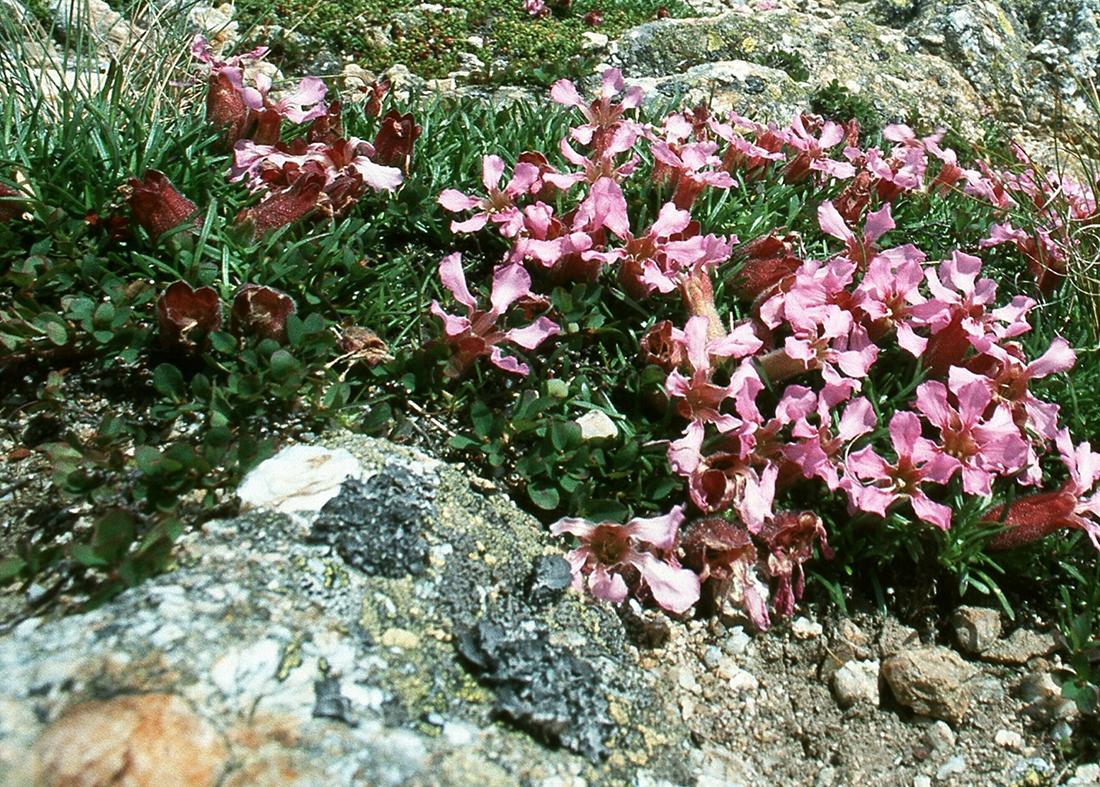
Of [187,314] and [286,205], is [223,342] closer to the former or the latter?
[187,314]

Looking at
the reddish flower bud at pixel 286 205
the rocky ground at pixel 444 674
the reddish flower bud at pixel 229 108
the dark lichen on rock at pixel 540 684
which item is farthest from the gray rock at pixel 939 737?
the reddish flower bud at pixel 229 108

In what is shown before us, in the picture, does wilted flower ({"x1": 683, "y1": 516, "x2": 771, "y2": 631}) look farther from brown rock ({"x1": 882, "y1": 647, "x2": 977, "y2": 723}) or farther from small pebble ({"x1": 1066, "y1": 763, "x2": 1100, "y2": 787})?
small pebble ({"x1": 1066, "y1": 763, "x2": 1100, "y2": 787})

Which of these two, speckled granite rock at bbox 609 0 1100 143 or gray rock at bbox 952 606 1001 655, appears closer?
gray rock at bbox 952 606 1001 655

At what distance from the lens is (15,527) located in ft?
6.20

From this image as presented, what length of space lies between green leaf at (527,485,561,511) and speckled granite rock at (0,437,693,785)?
0.24 feet

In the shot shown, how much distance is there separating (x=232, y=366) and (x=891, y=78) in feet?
14.2

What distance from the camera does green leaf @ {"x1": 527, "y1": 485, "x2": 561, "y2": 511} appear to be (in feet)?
6.93

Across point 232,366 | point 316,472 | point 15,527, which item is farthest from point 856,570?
point 15,527

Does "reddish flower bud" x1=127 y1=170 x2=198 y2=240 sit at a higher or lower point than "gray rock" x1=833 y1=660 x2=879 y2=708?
higher

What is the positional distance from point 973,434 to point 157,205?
83.6 inches

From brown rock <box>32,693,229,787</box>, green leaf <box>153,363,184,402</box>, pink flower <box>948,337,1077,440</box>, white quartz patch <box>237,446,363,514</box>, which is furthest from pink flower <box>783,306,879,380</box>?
brown rock <box>32,693,229,787</box>

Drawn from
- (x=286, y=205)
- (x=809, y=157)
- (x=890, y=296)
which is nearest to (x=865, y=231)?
(x=890, y=296)

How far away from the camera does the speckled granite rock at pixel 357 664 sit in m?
1.32

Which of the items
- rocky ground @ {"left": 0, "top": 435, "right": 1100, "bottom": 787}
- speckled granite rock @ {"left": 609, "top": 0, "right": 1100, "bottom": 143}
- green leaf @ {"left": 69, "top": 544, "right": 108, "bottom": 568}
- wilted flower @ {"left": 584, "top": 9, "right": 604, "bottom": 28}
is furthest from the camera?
wilted flower @ {"left": 584, "top": 9, "right": 604, "bottom": 28}
